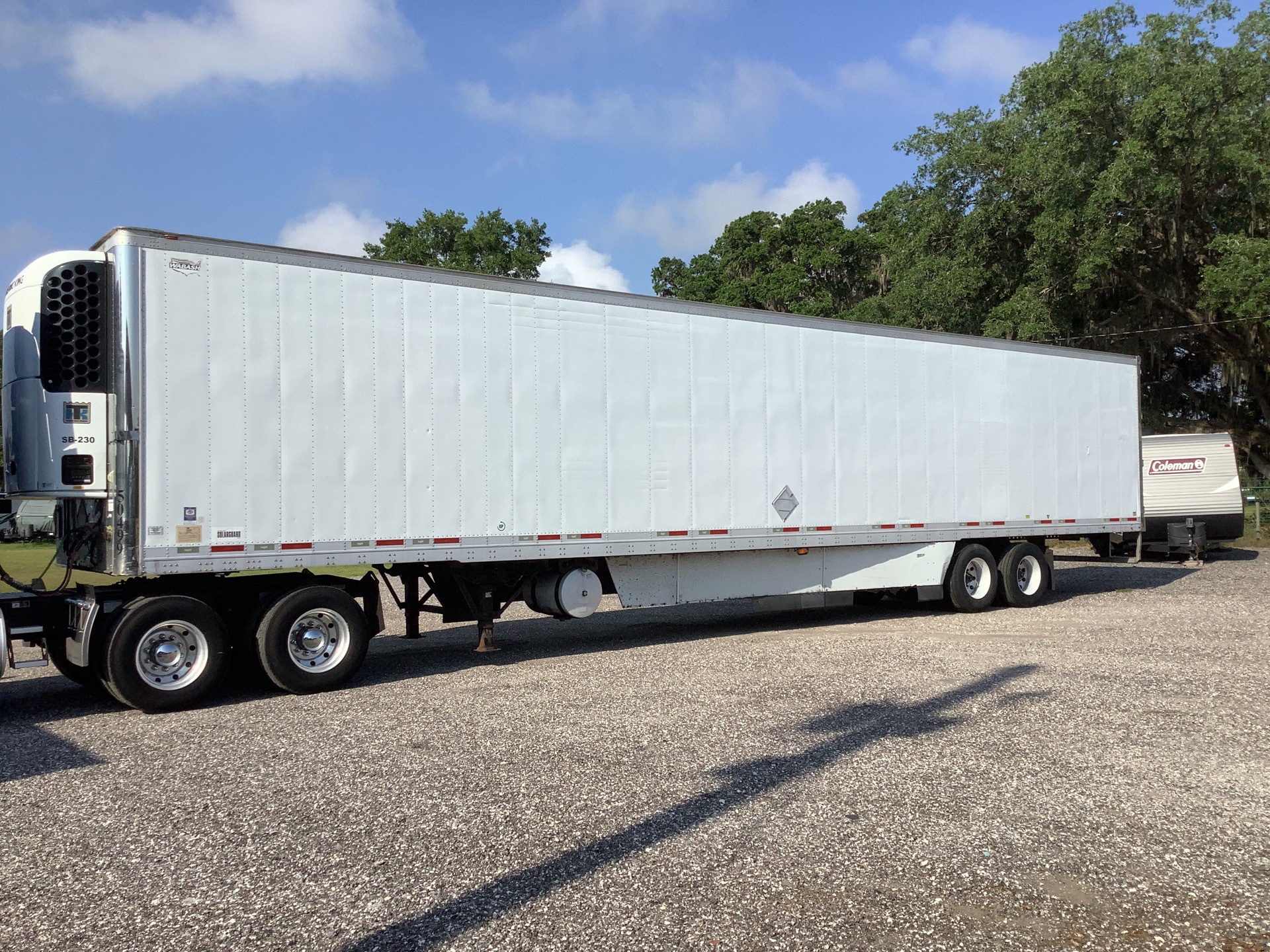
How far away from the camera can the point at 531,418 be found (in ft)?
35.3

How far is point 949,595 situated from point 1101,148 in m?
18.5

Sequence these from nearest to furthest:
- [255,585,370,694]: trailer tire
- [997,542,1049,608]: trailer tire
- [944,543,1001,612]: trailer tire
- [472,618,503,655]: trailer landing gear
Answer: [255,585,370,694]: trailer tire, [472,618,503,655]: trailer landing gear, [944,543,1001,612]: trailer tire, [997,542,1049,608]: trailer tire

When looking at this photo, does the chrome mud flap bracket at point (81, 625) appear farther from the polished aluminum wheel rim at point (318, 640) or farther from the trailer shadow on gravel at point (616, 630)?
the trailer shadow on gravel at point (616, 630)

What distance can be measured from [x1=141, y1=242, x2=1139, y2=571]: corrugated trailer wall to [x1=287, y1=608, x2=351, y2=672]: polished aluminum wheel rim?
2.16 feet

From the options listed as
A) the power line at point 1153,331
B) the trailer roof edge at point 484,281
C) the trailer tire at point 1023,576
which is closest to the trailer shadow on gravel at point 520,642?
the trailer tire at point 1023,576

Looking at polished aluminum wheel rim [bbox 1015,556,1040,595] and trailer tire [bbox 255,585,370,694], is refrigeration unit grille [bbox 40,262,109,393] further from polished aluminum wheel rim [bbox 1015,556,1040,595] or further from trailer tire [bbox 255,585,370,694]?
polished aluminum wheel rim [bbox 1015,556,1040,595]

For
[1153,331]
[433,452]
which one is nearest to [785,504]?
[433,452]

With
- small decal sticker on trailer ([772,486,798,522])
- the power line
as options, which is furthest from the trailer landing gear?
the power line

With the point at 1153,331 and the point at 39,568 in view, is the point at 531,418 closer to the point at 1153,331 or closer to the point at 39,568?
the point at 39,568

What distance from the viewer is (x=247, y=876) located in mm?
4695

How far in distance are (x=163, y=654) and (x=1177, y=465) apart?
930 inches

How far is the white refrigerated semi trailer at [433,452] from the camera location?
28.2 ft

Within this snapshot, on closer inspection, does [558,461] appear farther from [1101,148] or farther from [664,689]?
[1101,148]

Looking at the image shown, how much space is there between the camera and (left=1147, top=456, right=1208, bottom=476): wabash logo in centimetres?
2466
